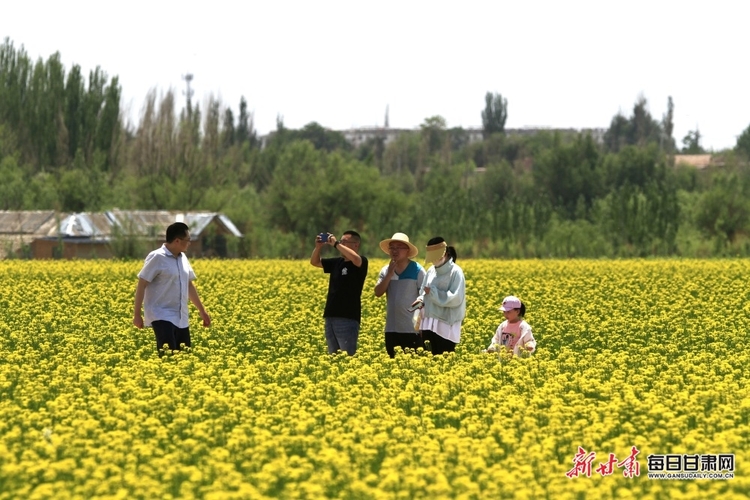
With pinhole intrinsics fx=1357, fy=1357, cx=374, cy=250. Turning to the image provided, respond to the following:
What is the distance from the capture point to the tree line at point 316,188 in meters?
53.2

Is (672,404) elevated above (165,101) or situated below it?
below

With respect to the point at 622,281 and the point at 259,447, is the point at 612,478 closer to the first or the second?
the point at 259,447

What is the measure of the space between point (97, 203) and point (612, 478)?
55477 millimetres

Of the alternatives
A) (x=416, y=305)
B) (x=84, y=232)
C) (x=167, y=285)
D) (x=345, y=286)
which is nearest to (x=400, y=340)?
→ (x=416, y=305)

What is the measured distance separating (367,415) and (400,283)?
2.95 m

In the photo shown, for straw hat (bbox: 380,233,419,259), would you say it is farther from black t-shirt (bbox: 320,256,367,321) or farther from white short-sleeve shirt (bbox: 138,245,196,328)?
white short-sleeve shirt (bbox: 138,245,196,328)

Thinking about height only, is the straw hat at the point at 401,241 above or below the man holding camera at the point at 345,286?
above

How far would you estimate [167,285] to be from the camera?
11.8 metres

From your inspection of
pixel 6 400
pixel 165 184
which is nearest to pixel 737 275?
pixel 6 400

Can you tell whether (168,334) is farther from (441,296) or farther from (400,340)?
(441,296)

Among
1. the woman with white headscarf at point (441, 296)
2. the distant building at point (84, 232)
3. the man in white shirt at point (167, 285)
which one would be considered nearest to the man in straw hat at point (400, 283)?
the woman with white headscarf at point (441, 296)

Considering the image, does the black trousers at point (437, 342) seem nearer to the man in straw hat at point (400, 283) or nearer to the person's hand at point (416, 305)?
the man in straw hat at point (400, 283)

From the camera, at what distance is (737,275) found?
2936 centimetres

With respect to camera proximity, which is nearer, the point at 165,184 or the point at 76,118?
the point at 165,184
